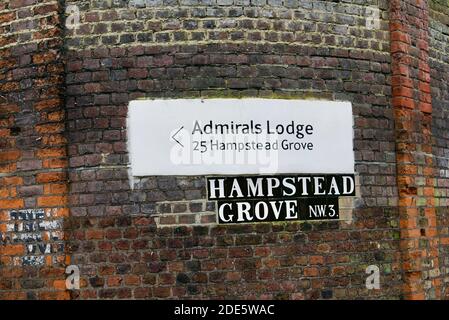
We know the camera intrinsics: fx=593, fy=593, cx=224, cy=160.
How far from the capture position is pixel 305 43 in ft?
16.4

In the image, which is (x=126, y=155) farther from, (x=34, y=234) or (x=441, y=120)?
(x=441, y=120)

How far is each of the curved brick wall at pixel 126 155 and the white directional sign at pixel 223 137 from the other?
86mm

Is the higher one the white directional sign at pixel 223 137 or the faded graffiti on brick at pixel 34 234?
the white directional sign at pixel 223 137

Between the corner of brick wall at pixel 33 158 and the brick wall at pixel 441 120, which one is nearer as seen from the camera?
the corner of brick wall at pixel 33 158

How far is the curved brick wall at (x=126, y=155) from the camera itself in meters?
4.69

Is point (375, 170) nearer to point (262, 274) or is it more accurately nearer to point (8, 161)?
point (262, 274)

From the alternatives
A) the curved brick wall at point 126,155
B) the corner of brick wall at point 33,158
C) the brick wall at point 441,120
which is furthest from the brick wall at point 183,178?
the brick wall at point 441,120

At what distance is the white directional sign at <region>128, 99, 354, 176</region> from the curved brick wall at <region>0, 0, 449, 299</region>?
0.09 m

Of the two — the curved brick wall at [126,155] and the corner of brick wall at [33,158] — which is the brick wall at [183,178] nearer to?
the curved brick wall at [126,155]

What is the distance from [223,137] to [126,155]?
79 centimetres

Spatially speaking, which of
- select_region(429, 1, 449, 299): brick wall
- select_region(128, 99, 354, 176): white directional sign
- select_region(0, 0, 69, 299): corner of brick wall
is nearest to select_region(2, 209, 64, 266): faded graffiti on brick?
select_region(0, 0, 69, 299): corner of brick wall

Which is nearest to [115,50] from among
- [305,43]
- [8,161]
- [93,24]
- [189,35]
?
[93,24]

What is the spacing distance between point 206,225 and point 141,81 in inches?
49.8

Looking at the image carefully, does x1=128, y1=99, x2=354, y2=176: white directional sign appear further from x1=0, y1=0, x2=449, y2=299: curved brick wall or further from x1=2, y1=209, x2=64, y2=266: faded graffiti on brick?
x1=2, y1=209, x2=64, y2=266: faded graffiti on brick
